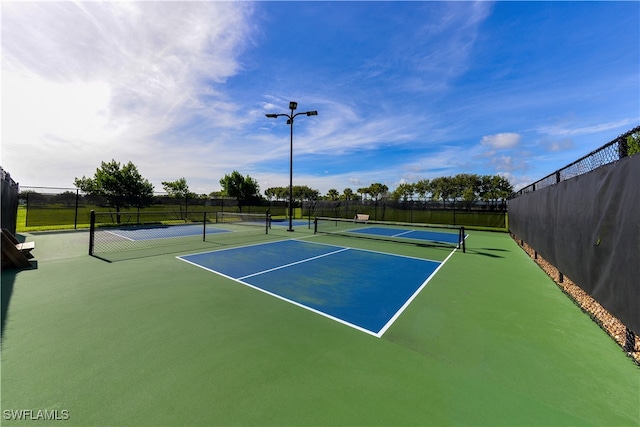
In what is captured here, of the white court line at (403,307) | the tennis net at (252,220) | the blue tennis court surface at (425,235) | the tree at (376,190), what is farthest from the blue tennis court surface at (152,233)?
the tree at (376,190)

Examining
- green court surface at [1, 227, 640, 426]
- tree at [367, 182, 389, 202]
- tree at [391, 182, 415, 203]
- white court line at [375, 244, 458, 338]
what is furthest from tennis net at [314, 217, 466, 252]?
tree at [367, 182, 389, 202]

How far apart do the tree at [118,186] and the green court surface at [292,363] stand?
15970mm

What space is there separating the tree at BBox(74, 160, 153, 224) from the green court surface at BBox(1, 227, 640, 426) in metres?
16.0

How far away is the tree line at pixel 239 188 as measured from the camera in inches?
707

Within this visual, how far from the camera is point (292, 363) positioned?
2693mm

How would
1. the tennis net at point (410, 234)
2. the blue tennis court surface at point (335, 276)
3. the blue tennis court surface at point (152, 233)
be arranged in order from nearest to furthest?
1. the blue tennis court surface at point (335, 276)
2. the tennis net at point (410, 234)
3. the blue tennis court surface at point (152, 233)

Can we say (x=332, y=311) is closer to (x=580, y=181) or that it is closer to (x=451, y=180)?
(x=580, y=181)

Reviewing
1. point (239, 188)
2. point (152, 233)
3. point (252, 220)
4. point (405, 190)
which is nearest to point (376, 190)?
point (405, 190)

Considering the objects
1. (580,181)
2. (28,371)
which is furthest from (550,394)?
(28,371)

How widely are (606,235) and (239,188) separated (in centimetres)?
3909

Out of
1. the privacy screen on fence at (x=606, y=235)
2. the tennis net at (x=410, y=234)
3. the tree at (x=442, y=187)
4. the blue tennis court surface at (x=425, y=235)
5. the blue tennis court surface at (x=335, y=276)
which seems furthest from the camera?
the tree at (x=442, y=187)

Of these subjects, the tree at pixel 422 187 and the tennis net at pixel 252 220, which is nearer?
the tennis net at pixel 252 220

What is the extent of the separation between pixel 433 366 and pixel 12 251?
9389 millimetres

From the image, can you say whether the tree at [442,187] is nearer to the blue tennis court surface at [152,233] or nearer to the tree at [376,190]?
the tree at [376,190]
